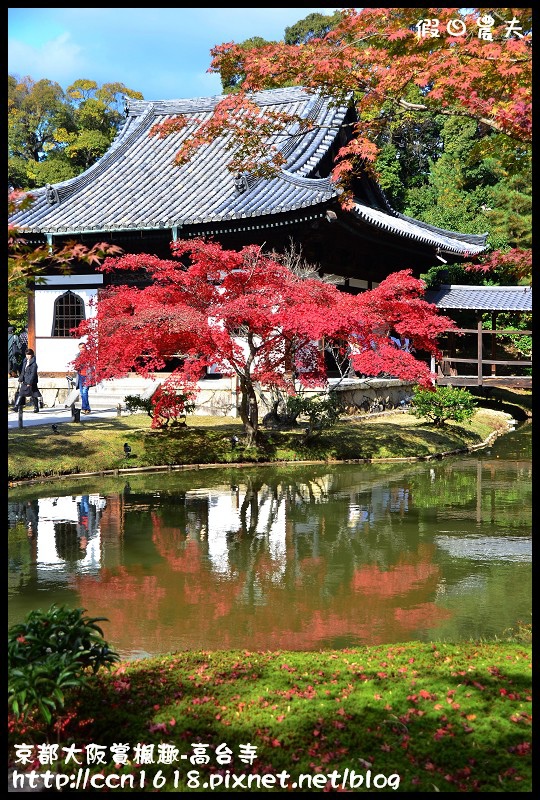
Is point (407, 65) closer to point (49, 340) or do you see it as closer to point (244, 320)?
point (244, 320)

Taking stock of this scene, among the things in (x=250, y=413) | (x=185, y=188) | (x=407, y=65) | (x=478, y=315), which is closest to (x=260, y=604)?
(x=407, y=65)

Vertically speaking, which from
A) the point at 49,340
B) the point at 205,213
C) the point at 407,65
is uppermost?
the point at 205,213

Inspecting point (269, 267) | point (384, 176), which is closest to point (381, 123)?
point (269, 267)

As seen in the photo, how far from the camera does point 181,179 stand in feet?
88.3

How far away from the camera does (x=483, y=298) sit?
28797 millimetres

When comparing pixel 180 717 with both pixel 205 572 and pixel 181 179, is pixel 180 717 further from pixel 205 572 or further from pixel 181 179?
pixel 181 179

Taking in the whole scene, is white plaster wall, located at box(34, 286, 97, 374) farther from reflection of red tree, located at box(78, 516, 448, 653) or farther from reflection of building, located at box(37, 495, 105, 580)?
reflection of red tree, located at box(78, 516, 448, 653)

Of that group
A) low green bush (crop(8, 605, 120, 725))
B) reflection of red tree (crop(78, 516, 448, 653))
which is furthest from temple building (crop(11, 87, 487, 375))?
low green bush (crop(8, 605, 120, 725))

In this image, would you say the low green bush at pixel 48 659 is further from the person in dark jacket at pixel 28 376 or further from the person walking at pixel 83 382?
the person in dark jacket at pixel 28 376

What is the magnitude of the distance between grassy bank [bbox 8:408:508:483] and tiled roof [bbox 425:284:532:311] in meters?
7.48

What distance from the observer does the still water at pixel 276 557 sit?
25.7 feet

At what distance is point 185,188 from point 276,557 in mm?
18461

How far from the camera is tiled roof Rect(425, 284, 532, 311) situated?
27.9 meters

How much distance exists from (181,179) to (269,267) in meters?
11.2
